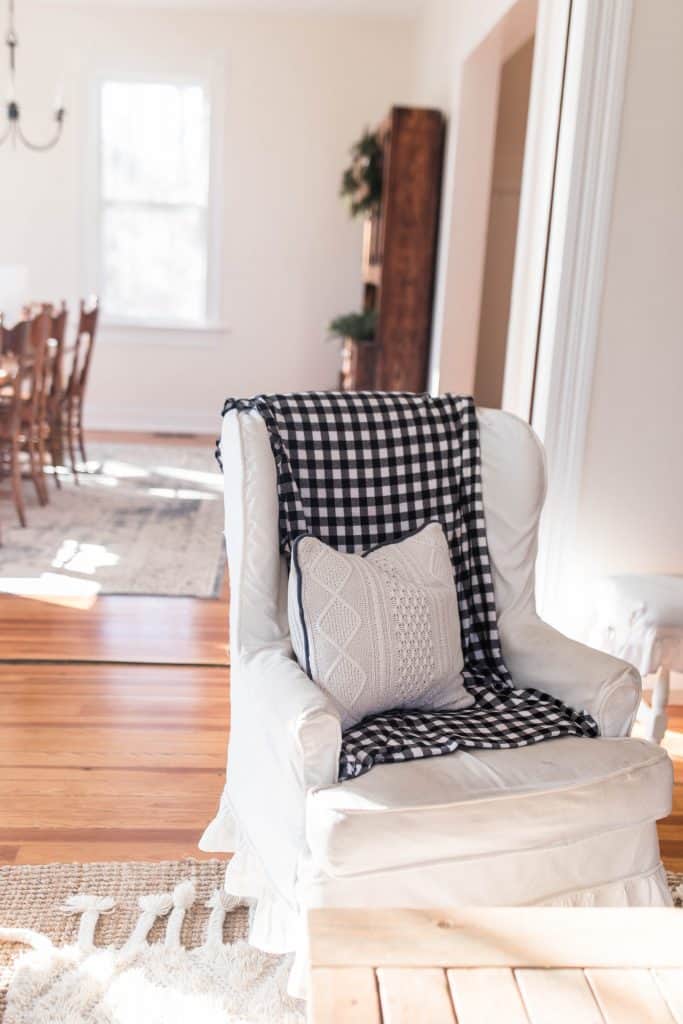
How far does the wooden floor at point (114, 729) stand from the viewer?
8.05ft

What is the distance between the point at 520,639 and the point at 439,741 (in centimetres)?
46

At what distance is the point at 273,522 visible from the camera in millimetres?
2217

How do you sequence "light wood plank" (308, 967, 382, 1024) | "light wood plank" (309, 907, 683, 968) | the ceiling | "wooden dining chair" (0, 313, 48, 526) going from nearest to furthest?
"light wood plank" (308, 967, 382, 1024) < "light wood plank" (309, 907, 683, 968) < "wooden dining chair" (0, 313, 48, 526) < the ceiling

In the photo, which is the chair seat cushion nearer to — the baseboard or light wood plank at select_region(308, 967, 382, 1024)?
light wood plank at select_region(308, 967, 382, 1024)

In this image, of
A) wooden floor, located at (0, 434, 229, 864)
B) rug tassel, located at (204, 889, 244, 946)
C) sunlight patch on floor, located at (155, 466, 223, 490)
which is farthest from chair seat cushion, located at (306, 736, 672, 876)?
sunlight patch on floor, located at (155, 466, 223, 490)

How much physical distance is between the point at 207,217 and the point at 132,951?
632cm

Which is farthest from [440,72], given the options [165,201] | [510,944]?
[510,944]

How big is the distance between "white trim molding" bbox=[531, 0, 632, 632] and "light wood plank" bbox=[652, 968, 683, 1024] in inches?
80.9

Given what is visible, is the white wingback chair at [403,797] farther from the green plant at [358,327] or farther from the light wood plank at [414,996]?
the green plant at [358,327]

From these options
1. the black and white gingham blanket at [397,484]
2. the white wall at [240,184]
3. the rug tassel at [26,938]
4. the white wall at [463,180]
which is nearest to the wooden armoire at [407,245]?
the white wall at [463,180]

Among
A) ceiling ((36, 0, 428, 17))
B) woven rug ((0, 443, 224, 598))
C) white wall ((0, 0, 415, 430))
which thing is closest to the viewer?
woven rug ((0, 443, 224, 598))

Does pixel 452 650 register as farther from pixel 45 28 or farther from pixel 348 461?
pixel 45 28

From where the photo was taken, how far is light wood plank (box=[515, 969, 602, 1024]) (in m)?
1.30

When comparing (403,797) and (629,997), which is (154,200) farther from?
(629,997)
